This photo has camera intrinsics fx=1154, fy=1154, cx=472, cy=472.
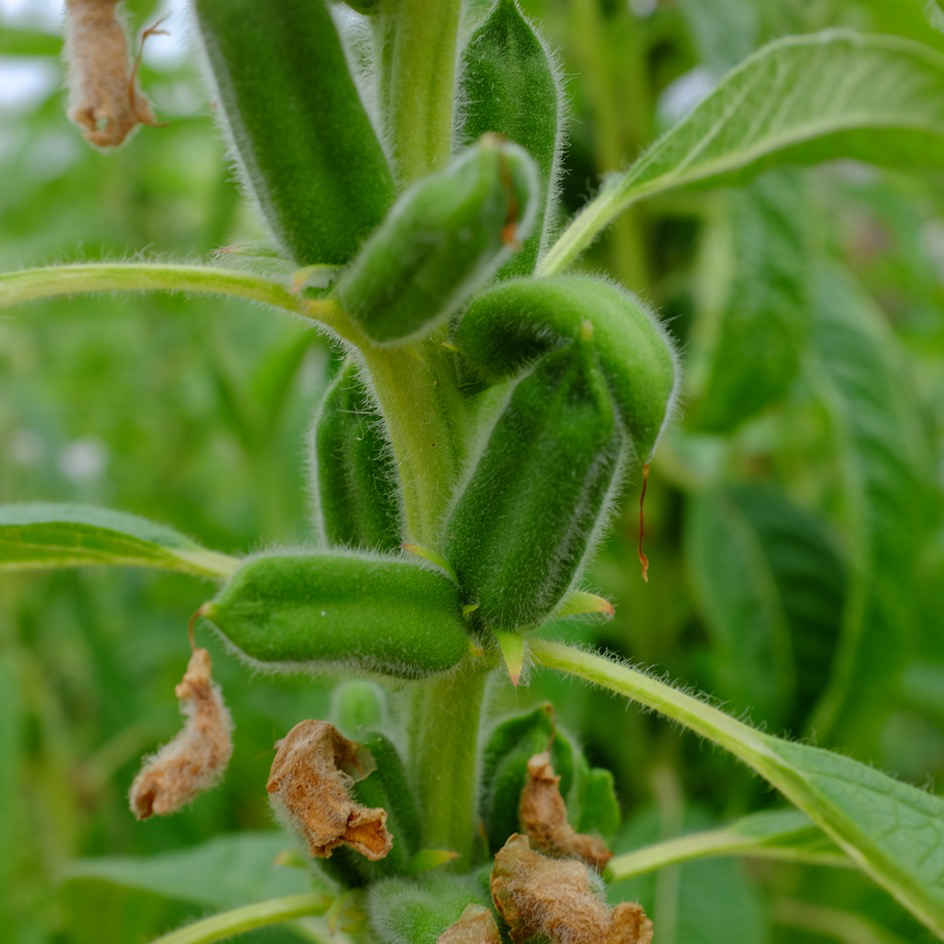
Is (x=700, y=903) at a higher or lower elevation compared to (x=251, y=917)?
lower

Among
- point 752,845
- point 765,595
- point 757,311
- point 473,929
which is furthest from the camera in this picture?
point 765,595

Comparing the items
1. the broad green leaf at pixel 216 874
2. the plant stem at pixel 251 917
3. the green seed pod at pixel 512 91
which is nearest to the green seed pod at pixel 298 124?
the green seed pod at pixel 512 91

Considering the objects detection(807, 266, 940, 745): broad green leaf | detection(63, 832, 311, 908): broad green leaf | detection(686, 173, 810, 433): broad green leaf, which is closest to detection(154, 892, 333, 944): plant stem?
detection(63, 832, 311, 908): broad green leaf

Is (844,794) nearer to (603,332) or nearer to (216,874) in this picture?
(603,332)

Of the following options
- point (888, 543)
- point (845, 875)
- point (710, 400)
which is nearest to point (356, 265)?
point (710, 400)

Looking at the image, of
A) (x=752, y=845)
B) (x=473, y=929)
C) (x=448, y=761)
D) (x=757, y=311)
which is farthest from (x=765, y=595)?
(x=473, y=929)

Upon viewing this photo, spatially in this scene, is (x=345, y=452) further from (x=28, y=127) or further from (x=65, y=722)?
(x=28, y=127)

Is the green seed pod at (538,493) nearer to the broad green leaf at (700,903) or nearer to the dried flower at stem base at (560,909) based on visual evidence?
the dried flower at stem base at (560,909)
